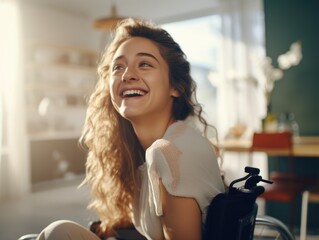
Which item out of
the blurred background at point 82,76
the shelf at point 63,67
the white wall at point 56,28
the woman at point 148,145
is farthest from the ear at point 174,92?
the white wall at point 56,28

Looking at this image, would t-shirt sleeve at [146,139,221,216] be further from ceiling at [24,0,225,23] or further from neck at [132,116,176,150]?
ceiling at [24,0,225,23]

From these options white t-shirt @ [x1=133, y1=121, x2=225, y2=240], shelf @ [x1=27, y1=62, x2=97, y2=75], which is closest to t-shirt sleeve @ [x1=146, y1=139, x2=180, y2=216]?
white t-shirt @ [x1=133, y1=121, x2=225, y2=240]

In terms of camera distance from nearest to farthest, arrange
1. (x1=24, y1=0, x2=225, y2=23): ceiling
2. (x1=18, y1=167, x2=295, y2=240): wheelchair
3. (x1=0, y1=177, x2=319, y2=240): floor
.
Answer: (x1=18, y1=167, x2=295, y2=240): wheelchair
(x1=0, y1=177, x2=319, y2=240): floor
(x1=24, y1=0, x2=225, y2=23): ceiling

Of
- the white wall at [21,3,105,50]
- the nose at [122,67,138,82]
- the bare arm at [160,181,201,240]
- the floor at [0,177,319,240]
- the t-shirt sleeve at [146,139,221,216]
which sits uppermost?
the white wall at [21,3,105,50]

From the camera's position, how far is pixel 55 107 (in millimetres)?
5914

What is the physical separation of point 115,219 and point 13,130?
4.14 metres

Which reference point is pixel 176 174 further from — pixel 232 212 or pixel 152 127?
pixel 152 127

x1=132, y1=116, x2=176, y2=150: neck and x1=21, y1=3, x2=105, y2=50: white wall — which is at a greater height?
x1=21, y1=3, x2=105, y2=50: white wall

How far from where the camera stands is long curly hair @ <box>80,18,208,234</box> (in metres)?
1.17

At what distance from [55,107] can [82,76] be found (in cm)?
82

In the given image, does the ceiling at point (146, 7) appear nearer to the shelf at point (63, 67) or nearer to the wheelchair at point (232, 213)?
the shelf at point (63, 67)

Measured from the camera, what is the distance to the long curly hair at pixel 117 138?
3.84ft

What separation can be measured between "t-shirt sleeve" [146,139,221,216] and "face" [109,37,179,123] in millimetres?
160

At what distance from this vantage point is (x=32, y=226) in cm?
349
